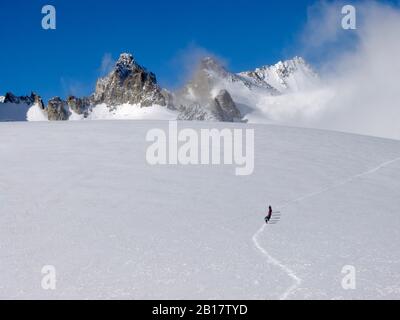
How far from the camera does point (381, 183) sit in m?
26.5

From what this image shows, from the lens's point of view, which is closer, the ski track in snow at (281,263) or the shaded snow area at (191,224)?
the ski track in snow at (281,263)

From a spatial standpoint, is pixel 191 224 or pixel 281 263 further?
pixel 191 224

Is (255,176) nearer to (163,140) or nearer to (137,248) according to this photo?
(163,140)

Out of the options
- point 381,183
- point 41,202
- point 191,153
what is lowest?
point 41,202

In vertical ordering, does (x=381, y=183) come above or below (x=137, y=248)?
above

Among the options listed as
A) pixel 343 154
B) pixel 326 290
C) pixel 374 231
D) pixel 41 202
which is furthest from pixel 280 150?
pixel 326 290

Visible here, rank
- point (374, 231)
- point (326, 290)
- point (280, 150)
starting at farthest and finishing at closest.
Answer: point (280, 150) → point (374, 231) → point (326, 290)

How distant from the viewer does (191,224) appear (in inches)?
741

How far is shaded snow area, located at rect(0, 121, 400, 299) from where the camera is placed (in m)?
14.5

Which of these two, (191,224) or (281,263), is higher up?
(191,224)

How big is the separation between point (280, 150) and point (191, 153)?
582 cm

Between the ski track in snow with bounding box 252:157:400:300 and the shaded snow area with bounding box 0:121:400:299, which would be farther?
the shaded snow area with bounding box 0:121:400:299

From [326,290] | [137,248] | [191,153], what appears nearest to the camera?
[326,290]

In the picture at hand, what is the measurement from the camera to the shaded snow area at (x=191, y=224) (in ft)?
47.4
